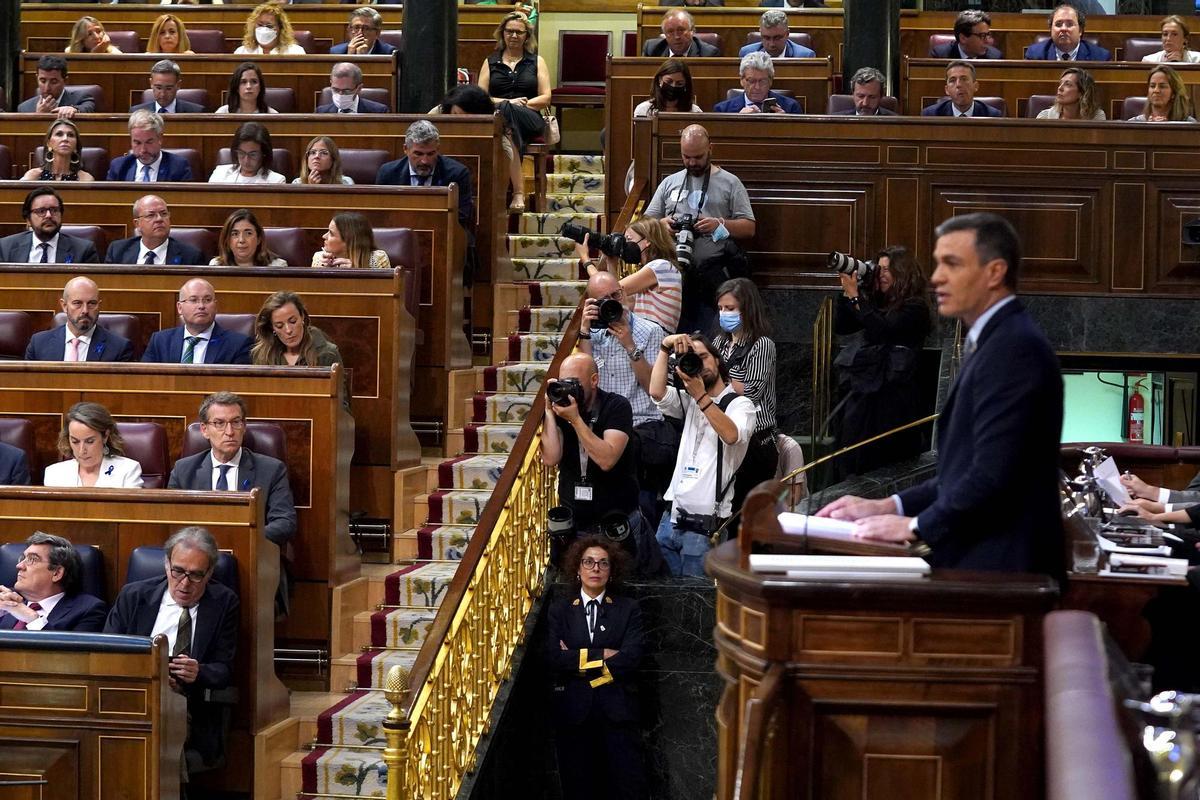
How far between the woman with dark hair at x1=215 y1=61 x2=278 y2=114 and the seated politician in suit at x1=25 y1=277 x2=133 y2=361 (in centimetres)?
233

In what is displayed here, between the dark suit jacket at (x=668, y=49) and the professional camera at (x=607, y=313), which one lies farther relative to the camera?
the dark suit jacket at (x=668, y=49)

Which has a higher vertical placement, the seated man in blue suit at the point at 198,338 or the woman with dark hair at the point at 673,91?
the woman with dark hair at the point at 673,91

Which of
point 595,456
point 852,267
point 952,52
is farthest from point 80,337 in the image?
point 952,52

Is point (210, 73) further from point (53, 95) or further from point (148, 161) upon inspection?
point (148, 161)

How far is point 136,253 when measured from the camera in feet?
22.2

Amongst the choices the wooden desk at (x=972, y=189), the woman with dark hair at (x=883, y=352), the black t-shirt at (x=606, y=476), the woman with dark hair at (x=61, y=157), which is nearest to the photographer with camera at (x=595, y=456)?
the black t-shirt at (x=606, y=476)

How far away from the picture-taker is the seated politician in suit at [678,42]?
29.9ft

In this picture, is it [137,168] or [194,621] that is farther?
[137,168]

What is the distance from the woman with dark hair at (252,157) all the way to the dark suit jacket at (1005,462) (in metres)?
5.27

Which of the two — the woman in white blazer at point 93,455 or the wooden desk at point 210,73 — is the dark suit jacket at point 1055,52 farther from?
the woman in white blazer at point 93,455

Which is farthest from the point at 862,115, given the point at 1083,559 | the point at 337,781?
the point at 1083,559

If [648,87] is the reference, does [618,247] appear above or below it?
below

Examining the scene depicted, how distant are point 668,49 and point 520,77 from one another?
906 millimetres

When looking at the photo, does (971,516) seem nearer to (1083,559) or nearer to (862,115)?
(1083,559)
